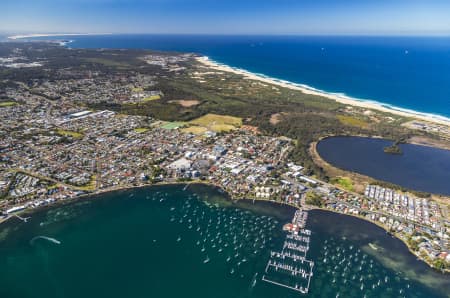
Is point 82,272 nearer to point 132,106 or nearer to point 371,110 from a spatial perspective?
point 132,106

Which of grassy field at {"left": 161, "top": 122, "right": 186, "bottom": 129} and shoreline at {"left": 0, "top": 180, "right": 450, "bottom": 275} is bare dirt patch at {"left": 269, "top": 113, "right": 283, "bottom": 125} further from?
shoreline at {"left": 0, "top": 180, "right": 450, "bottom": 275}

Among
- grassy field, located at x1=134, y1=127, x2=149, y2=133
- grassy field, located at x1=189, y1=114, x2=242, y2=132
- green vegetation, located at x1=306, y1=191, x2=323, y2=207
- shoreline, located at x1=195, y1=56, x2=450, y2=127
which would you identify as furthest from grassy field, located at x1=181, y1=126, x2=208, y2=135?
shoreline, located at x1=195, y1=56, x2=450, y2=127

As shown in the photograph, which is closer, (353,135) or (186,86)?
(353,135)

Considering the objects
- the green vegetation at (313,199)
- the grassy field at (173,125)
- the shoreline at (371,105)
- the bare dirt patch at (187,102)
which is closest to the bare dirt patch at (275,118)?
the grassy field at (173,125)

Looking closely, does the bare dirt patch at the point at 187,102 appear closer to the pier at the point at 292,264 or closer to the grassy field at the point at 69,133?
the grassy field at the point at 69,133

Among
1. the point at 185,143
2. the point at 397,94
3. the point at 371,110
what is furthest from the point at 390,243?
the point at 397,94

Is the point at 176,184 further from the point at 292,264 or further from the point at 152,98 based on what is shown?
the point at 152,98

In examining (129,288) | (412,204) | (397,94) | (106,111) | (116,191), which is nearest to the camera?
(129,288)
